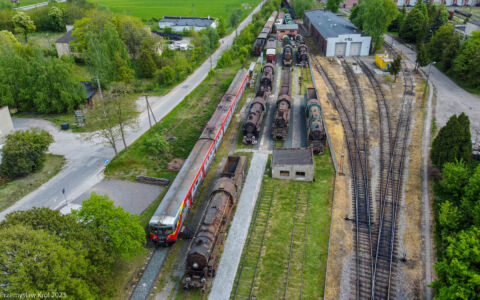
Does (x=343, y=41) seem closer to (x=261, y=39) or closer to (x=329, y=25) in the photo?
(x=329, y=25)

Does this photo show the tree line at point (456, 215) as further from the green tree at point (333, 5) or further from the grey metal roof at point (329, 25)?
the green tree at point (333, 5)

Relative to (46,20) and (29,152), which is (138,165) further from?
(46,20)

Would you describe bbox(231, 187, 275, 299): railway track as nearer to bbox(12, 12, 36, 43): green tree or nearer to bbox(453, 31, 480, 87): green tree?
bbox(453, 31, 480, 87): green tree

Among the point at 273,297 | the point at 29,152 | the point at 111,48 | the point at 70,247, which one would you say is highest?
the point at 111,48

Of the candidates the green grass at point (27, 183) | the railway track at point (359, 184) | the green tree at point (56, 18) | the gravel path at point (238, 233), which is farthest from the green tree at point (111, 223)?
the green tree at point (56, 18)

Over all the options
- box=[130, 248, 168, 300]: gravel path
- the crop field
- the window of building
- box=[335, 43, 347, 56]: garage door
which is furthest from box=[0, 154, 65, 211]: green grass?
the crop field

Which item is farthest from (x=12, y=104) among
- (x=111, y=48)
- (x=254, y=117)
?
(x=254, y=117)
